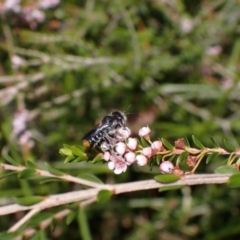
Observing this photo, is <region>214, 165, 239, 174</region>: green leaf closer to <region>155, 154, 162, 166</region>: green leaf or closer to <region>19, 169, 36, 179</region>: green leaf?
<region>155, 154, 162, 166</region>: green leaf

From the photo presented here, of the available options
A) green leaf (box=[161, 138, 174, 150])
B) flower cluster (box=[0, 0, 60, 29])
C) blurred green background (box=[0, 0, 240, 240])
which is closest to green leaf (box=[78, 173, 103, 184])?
green leaf (box=[161, 138, 174, 150])

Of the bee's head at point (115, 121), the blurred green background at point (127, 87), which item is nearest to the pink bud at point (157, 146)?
the bee's head at point (115, 121)

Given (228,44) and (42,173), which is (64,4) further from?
(42,173)

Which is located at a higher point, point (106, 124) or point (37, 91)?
point (37, 91)

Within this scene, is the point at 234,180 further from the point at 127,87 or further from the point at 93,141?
the point at 127,87

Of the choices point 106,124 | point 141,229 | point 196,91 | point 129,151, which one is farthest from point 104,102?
point 129,151
